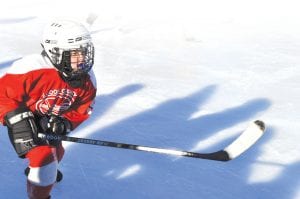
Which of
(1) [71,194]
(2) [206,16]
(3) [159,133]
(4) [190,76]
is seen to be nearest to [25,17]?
(2) [206,16]

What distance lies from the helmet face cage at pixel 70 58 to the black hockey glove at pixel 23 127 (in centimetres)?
30

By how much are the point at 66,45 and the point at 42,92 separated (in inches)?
12.0

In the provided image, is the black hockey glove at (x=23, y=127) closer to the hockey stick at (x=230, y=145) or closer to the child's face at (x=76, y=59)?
the hockey stick at (x=230, y=145)

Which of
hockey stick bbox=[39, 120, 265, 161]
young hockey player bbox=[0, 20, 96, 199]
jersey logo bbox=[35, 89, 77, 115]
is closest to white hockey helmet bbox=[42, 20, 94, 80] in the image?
young hockey player bbox=[0, 20, 96, 199]

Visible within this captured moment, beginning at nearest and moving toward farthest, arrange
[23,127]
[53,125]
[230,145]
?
[23,127] → [53,125] → [230,145]

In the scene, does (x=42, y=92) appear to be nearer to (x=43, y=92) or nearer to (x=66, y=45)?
(x=43, y=92)

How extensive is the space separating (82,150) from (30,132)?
1157mm

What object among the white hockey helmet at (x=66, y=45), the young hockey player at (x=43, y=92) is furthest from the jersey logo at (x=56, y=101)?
the white hockey helmet at (x=66, y=45)

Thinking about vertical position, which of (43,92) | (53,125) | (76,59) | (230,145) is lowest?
(230,145)

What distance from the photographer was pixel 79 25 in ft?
8.40

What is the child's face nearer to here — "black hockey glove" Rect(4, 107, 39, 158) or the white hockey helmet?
the white hockey helmet

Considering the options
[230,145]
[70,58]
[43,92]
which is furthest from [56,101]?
[230,145]

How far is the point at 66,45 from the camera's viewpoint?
2498mm

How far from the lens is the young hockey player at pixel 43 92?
2.44 meters
